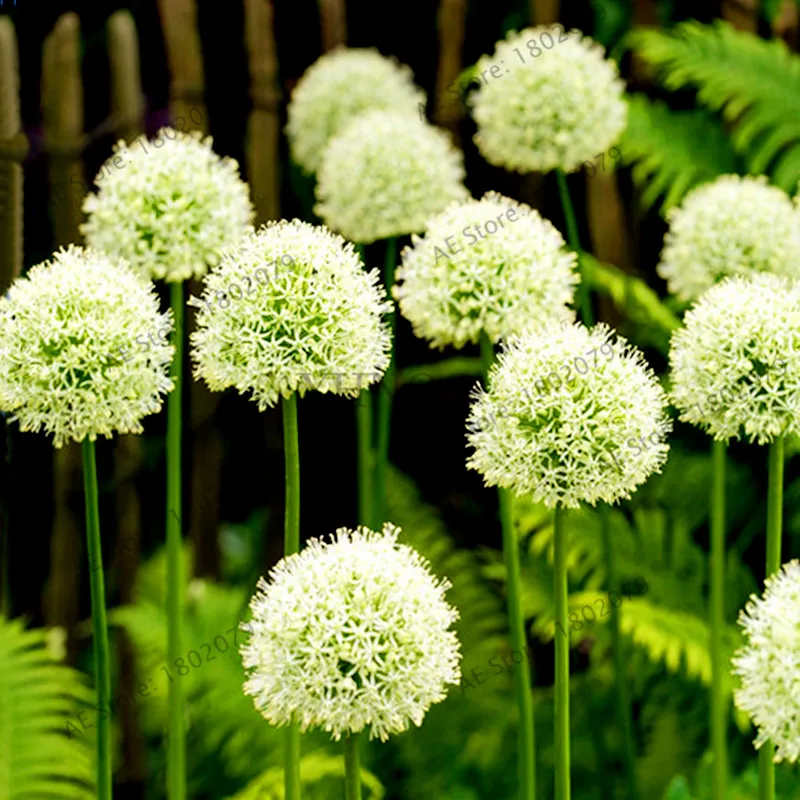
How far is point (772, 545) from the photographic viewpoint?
77.5 inches

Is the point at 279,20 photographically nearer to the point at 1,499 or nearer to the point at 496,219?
the point at 1,499

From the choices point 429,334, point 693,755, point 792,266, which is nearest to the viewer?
point 429,334

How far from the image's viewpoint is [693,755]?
364cm

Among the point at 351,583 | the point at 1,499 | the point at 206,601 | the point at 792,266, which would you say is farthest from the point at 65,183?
the point at 351,583

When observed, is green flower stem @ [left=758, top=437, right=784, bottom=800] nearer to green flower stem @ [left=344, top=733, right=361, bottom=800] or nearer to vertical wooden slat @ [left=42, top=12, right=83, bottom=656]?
green flower stem @ [left=344, top=733, right=361, bottom=800]

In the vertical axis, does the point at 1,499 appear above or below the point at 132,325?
above

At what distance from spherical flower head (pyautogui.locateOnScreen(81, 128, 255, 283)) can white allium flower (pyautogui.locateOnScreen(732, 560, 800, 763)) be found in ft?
4.25

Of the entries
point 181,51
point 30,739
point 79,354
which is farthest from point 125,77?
point 79,354

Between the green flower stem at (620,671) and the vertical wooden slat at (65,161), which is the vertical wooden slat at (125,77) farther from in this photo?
the green flower stem at (620,671)

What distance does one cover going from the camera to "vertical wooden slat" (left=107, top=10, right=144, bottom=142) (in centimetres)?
397

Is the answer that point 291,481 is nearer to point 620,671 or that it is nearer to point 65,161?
point 620,671

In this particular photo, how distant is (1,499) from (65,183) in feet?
3.20

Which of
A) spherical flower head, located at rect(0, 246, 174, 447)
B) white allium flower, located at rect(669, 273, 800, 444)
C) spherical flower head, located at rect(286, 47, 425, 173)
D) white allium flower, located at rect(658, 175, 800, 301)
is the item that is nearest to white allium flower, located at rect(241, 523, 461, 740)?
spherical flower head, located at rect(0, 246, 174, 447)

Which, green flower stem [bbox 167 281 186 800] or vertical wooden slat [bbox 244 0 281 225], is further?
vertical wooden slat [bbox 244 0 281 225]
